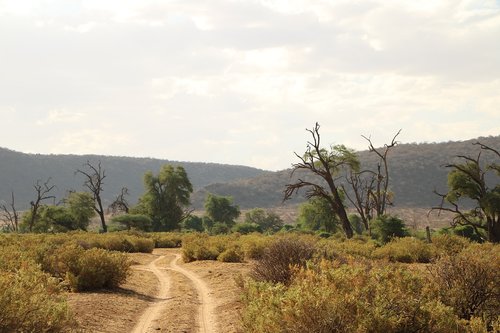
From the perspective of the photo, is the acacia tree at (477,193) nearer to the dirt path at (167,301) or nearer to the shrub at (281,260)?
the dirt path at (167,301)

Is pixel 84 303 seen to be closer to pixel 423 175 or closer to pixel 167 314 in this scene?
pixel 167 314

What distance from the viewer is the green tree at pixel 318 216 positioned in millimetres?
60250

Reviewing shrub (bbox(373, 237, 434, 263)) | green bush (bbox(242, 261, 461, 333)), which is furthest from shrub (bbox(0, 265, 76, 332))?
shrub (bbox(373, 237, 434, 263))

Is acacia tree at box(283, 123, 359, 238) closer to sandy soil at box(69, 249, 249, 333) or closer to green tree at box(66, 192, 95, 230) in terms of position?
sandy soil at box(69, 249, 249, 333)

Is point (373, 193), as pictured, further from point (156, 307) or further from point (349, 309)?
point (349, 309)

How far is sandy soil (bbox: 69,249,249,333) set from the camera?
12.5 meters

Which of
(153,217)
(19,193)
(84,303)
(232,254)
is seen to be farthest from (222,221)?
(19,193)

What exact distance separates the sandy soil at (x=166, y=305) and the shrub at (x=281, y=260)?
1.09 meters

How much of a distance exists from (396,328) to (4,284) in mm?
6540

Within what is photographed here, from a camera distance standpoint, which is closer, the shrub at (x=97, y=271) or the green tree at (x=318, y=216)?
the shrub at (x=97, y=271)

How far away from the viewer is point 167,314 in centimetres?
1387

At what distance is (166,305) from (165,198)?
54982 mm

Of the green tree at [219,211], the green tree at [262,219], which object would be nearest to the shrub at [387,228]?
the green tree at [219,211]

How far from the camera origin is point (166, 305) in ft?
50.5
